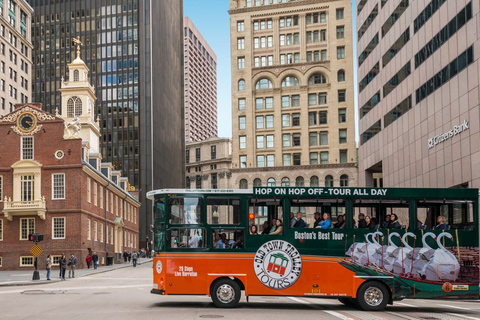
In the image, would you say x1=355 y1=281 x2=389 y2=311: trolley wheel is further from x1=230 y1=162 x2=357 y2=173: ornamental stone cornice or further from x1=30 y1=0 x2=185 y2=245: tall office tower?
x1=30 y1=0 x2=185 y2=245: tall office tower

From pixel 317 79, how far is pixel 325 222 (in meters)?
78.0

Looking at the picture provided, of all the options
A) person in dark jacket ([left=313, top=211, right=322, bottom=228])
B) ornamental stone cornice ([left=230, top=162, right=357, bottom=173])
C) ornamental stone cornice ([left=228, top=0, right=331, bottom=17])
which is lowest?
person in dark jacket ([left=313, top=211, right=322, bottom=228])

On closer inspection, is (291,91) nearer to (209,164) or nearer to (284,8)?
(284,8)

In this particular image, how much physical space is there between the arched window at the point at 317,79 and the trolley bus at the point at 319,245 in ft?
253

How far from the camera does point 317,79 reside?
309 feet

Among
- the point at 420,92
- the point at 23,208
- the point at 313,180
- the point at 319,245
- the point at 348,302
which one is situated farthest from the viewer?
the point at 313,180

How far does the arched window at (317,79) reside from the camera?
308ft

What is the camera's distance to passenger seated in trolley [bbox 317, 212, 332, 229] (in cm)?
1814

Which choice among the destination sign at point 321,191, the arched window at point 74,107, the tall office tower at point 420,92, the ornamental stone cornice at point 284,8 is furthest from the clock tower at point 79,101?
the destination sign at point 321,191

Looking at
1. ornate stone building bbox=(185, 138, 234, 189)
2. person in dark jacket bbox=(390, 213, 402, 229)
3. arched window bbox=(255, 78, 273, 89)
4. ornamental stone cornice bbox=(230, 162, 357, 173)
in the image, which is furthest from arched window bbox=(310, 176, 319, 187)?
ornate stone building bbox=(185, 138, 234, 189)

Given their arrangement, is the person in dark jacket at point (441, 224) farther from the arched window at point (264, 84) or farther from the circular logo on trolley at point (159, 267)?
the arched window at point (264, 84)

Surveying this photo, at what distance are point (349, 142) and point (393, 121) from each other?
39.1 m

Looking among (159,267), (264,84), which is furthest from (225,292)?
(264,84)

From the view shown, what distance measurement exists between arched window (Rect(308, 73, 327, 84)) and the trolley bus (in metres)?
77.1
